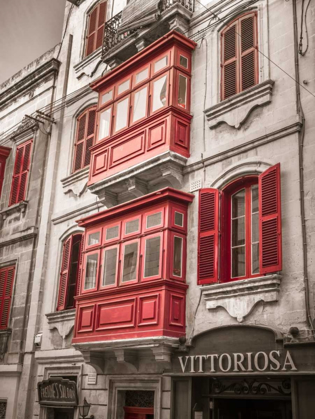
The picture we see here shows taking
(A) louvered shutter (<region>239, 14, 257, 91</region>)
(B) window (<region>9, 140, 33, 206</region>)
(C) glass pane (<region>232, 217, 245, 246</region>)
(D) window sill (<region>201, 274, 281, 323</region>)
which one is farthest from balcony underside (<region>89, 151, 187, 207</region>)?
(B) window (<region>9, 140, 33, 206</region>)

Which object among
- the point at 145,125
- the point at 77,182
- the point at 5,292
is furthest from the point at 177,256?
the point at 5,292

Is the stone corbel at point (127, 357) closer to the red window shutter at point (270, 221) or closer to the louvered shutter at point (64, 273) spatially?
the louvered shutter at point (64, 273)

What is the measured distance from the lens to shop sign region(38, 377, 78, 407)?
1372 cm

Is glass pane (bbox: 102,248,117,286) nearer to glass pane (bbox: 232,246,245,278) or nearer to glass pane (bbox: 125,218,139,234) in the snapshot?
glass pane (bbox: 125,218,139,234)

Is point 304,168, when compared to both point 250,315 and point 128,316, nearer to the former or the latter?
point 250,315

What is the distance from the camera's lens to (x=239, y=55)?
1302 centimetres

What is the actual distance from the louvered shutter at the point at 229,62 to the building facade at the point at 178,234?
1.3 inches

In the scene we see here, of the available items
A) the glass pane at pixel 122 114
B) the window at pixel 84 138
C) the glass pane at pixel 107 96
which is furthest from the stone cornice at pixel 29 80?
the glass pane at pixel 122 114

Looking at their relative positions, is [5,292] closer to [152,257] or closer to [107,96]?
[107,96]

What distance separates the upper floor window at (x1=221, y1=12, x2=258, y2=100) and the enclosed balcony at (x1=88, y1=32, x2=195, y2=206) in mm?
999

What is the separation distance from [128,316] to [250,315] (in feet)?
9.38

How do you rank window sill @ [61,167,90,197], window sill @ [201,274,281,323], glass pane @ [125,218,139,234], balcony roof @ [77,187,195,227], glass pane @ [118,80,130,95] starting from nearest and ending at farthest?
window sill @ [201,274,281,323]
balcony roof @ [77,187,195,227]
glass pane @ [125,218,139,234]
glass pane @ [118,80,130,95]
window sill @ [61,167,90,197]

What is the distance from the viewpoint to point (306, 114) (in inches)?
429

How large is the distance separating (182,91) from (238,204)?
136 inches
